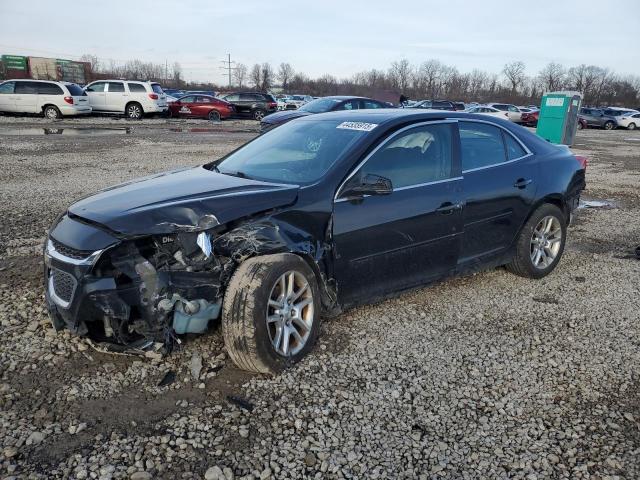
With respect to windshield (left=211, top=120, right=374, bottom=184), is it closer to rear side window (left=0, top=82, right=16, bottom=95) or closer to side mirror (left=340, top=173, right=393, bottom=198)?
side mirror (left=340, top=173, right=393, bottom=198)

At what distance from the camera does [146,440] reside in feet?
8.68

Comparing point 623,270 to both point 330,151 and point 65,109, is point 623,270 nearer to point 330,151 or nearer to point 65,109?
point 330,151

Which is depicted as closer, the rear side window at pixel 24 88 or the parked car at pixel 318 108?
the parked car at pixel 318 108

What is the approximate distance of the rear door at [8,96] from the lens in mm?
22781

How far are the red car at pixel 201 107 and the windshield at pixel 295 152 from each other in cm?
2444

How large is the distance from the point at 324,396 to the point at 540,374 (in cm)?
146

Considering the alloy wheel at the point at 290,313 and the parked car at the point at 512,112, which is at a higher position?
the parked car at the point at 512,112

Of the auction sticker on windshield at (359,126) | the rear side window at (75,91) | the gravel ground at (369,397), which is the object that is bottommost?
the gravel ground at (369,397)

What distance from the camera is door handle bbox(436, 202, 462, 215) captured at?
4.04 meters

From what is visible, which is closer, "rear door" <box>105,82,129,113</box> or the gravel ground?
the gravel ground

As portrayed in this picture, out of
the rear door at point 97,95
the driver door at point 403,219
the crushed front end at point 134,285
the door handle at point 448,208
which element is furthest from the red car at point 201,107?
the crushed front end at point 134,285

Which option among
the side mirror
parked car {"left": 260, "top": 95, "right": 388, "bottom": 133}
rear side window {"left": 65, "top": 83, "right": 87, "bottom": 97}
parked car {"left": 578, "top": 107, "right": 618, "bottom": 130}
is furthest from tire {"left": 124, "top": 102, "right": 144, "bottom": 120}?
parked car {"left": 578, "top": 107, "right": 618, "bottom": 130}

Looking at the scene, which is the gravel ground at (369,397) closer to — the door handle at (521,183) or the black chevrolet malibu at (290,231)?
the black chevrolet malibu at (290,231)

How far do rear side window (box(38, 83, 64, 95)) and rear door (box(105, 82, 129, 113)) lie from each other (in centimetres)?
278
